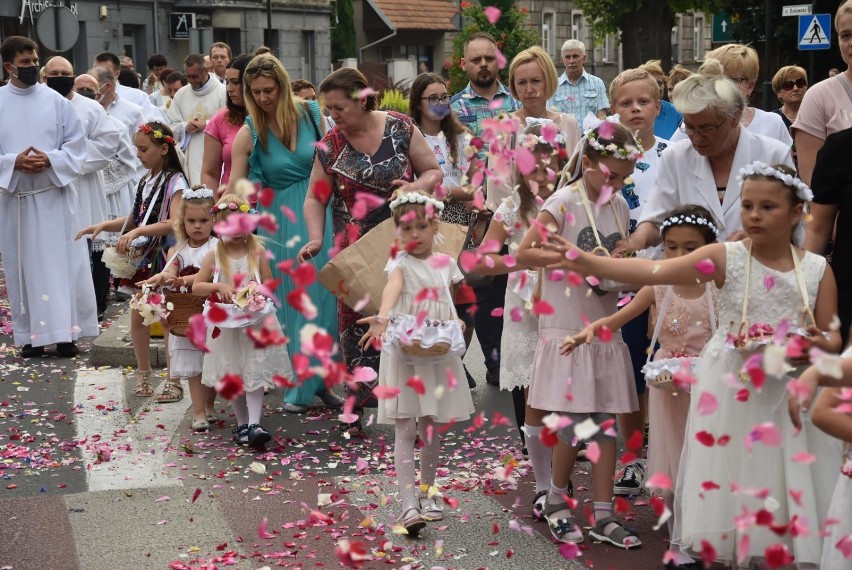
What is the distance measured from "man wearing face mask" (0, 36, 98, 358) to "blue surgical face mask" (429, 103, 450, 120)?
344cm

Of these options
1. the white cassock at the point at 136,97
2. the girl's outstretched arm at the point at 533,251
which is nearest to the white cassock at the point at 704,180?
the girl's outstretched arm at the point at 533,251

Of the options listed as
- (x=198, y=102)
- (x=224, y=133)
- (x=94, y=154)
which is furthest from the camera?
(x=198, y=102)

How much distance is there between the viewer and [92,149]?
12227 mm

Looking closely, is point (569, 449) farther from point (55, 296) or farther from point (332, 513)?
point (55, 296)

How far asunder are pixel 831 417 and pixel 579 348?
1999 millimetres

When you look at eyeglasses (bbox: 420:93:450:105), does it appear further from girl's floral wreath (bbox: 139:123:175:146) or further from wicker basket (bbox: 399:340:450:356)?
wicker basket (bbox: 399:340:450:356)

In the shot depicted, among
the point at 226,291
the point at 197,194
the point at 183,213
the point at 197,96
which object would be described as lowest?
the point at 226,291

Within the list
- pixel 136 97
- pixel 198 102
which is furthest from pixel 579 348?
pixel 136 97

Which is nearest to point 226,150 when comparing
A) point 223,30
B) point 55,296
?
point 55,296

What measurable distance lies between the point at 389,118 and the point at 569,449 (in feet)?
9.76

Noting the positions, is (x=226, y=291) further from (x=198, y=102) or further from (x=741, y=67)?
(x=198, y=102)

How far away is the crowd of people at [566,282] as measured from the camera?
496 cm

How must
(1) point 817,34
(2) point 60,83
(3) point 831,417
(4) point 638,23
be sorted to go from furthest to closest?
(4) point 638,23 → (1) point 817,34 → (2) point 60,83 → (3) point 831,417

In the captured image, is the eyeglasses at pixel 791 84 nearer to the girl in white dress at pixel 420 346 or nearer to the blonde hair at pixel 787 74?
the blonde hair at pixel 787 74
